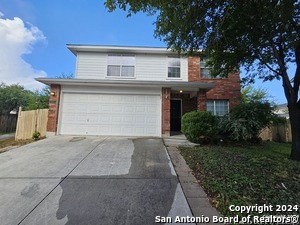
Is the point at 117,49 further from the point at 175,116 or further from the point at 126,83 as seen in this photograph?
the point at 175,116

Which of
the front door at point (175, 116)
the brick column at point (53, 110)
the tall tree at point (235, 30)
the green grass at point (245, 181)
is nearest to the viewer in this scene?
the green grass at point (245, 181)

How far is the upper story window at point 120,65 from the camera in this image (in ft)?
41.3

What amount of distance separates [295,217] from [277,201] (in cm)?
41

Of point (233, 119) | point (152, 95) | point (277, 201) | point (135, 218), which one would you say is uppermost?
point (152, 95)

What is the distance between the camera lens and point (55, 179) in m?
4.31

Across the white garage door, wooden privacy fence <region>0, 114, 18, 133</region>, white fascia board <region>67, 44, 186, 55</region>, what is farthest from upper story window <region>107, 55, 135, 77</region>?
wooden privacy fence <region>0, 114, 18, 133</region>

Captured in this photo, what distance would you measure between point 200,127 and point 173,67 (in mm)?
6208

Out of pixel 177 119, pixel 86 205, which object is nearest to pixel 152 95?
pixel 177 119

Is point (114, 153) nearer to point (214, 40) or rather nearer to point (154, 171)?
point (154, 171)

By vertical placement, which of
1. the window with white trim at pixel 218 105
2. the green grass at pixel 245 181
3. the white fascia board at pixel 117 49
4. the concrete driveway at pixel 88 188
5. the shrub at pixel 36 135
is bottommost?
the concrete driveway at pixel 88 188

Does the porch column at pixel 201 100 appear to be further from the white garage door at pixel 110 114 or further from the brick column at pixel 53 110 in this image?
the brick column at pixel 53 110

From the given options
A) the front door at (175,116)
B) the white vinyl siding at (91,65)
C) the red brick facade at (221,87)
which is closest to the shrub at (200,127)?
the front door at (175,116)

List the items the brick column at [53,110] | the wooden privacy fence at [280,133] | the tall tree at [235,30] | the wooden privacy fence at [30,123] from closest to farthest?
the tall tree at [235,30], the brick column at [53,110], the wooden privacy fence at [30,123], the wooden privacy fence at [280,133]

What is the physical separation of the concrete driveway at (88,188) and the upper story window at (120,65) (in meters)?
7.31
